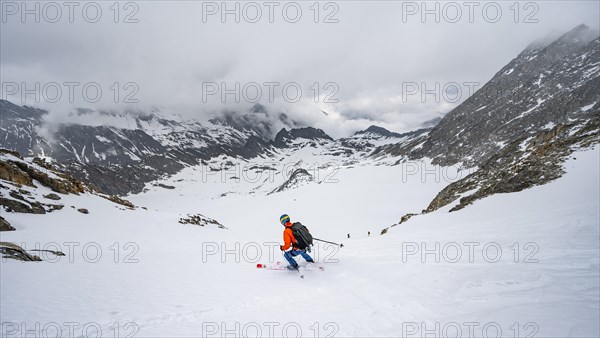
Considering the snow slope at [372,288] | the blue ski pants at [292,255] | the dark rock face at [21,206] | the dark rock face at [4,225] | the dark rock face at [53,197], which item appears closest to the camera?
the snow slope at [372,288]

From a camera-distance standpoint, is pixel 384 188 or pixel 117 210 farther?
pixel 384 188

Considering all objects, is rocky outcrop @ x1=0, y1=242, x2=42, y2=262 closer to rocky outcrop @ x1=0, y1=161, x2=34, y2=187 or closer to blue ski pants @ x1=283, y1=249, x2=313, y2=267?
blue ski pants @ x1=283, y1=249, x2=313, y2=267

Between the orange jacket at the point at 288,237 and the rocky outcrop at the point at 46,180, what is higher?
the rocky outcrop at the point at 46,180

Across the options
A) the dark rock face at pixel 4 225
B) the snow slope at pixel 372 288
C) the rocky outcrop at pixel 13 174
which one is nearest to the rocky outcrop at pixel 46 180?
the rocky outcrop at pixel 13 174

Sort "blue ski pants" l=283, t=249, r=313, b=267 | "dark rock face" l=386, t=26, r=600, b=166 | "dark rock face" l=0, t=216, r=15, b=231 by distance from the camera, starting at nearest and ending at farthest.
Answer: "blue ski pants" l=283, t=249, r=313, b=267
"dark rock face" l=0, t=216, r=15, b=231
"dark rock face" l=386, t=26, r=600, b=166

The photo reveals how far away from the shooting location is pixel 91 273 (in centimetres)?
959

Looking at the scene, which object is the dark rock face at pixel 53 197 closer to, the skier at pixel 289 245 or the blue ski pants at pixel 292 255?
the skier at pixel 289 245

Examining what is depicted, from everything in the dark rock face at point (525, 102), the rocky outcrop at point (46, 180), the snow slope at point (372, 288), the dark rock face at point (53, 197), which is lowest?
the snow slope at point (372, 288)

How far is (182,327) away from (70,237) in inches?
796

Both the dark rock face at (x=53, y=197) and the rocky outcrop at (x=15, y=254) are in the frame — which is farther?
the dark rock face at (x=53, y=197)

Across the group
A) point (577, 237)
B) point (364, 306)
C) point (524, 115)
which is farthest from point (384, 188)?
point (364, 306)

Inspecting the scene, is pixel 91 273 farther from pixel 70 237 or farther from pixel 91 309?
pixel 70 237

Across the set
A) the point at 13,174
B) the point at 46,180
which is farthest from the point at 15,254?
the point at 46,180

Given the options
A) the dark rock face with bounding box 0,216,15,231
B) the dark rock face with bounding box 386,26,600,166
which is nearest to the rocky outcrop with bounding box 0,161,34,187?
the dark rock face with bounding box 0,216,15,231
